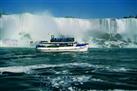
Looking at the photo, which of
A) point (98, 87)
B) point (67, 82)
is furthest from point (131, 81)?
point (67, 82)

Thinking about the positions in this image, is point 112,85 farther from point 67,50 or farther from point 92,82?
point 67,50

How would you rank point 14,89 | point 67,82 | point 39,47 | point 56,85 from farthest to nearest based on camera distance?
point 39,47
point 67,82
point 56,85
point 14,89

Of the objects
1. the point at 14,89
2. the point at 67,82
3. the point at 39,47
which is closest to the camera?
the point at 14,89

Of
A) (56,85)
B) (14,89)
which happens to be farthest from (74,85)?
(14,89)

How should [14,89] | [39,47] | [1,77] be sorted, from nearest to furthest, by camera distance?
[14,89] < [1,77] < [39,47]

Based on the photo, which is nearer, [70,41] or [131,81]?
[131,81]

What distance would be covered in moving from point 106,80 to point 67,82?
4548 millimetres

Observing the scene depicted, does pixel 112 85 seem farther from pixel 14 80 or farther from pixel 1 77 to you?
pixel 1 77

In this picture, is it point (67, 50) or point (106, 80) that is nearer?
point (106, 80)

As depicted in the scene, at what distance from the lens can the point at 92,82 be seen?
3059 cm

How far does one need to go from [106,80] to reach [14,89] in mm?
10675

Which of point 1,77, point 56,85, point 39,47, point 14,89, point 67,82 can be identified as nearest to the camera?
point 14,89

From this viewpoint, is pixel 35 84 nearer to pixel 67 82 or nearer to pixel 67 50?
pixel 67 82

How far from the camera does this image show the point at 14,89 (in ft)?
89.4
